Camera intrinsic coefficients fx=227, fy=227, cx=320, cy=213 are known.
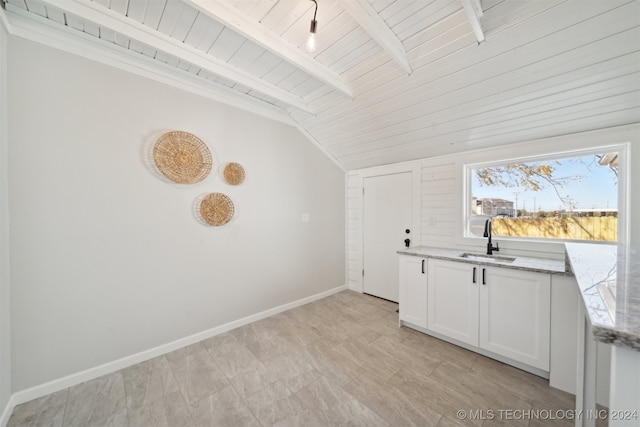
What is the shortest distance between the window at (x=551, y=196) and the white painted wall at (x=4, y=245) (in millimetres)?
3954

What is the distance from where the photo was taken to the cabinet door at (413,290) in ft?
7.89

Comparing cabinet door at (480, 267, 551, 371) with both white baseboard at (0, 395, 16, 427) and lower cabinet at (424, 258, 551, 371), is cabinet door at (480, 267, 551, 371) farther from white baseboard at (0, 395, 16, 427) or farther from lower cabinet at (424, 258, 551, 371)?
white baseboard at (0, 395, 16, 427)

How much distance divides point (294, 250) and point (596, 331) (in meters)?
2.76

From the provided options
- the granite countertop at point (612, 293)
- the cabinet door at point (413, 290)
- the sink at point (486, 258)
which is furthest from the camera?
the cabinet door at point (413, 290)

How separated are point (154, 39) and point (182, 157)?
2.97 ft

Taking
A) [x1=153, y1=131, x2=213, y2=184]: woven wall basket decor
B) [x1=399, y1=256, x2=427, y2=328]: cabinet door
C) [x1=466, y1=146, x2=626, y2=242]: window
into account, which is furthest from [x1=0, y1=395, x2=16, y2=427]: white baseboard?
[x1=466, y1=146, x2=626, y2=242]: window

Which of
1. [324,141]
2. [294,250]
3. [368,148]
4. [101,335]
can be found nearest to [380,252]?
[294,250]

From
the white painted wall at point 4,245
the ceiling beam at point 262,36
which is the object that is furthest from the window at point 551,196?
the white painted wall at point 4,245

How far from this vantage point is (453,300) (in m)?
2.21

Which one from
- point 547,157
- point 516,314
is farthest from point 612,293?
point 547,157

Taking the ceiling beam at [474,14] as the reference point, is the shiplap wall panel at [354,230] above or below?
below

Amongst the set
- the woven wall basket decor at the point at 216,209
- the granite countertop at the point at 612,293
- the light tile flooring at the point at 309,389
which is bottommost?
the light tile flooring at the point at 309,389

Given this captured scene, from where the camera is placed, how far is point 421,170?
9.77 feet

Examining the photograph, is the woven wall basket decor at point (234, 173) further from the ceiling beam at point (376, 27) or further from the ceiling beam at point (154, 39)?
the ceiling beam at point (376, 27)
